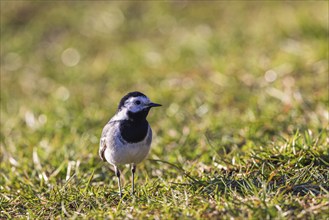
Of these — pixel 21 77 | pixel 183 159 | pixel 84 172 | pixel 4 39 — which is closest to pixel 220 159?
pixel 183 159

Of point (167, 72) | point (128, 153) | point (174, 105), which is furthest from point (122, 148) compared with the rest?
point (167, 72)

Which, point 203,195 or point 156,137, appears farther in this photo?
point 156,137

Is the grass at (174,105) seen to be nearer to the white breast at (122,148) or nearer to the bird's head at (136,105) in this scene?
the white breast at (122,148)

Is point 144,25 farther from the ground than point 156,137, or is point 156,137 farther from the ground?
point 144,25

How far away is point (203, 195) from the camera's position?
4.93 metres

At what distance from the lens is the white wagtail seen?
5418 millimetres

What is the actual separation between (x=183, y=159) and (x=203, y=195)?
1.60 meters

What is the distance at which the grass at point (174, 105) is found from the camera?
16.4ft

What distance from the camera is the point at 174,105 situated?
8.20 m

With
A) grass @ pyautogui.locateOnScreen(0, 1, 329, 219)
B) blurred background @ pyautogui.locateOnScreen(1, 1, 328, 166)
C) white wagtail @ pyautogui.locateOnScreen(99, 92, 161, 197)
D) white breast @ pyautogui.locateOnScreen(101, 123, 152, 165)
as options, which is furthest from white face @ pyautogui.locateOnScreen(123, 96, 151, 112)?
blurred background @ pyautogui.locateOnScreen(1, 1, 328, 166)

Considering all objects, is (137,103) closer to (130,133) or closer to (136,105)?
(136,105)

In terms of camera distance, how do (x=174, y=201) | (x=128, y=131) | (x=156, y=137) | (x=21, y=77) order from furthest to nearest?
1. (x=21, y=77)
2. (x=156, y=137)
3. (x=128, y=131)
4. (x=174, y=201)

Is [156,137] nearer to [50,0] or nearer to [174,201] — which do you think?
[174,201]

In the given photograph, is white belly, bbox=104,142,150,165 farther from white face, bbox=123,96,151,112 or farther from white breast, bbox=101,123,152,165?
white face, bbox=123,96,151,112
